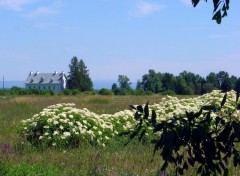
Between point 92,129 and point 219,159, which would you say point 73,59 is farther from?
point 219,159

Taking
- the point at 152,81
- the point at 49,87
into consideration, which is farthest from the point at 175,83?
the point at 49,87

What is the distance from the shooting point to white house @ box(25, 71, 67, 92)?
131375mm

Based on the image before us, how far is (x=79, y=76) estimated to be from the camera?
102 meters

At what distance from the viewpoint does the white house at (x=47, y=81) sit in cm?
13138

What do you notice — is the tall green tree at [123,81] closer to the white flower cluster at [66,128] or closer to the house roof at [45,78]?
the house roof at [45,78]

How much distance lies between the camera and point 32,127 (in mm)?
9508

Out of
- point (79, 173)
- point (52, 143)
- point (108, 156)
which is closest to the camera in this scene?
point (79, 173)

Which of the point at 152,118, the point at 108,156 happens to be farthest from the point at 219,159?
Result: the point at 108,156

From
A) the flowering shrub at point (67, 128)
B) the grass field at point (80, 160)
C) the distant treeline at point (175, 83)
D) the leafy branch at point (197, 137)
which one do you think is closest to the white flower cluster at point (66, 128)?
the flowering shrub at point (67, 128)

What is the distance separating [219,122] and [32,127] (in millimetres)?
7577

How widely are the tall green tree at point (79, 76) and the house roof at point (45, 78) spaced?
1175 inches

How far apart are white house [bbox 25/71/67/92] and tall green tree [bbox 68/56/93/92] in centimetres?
2656

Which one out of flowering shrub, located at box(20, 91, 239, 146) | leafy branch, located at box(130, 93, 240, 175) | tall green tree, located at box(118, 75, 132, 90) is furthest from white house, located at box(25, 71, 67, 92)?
leafy branch, located at box(130, 93, 240, 175)

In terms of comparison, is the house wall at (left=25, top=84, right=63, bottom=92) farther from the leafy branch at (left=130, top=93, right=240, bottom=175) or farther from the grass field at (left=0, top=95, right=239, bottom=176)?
the leafy branch at (left=130, top=93, right=240, bottom=175)
